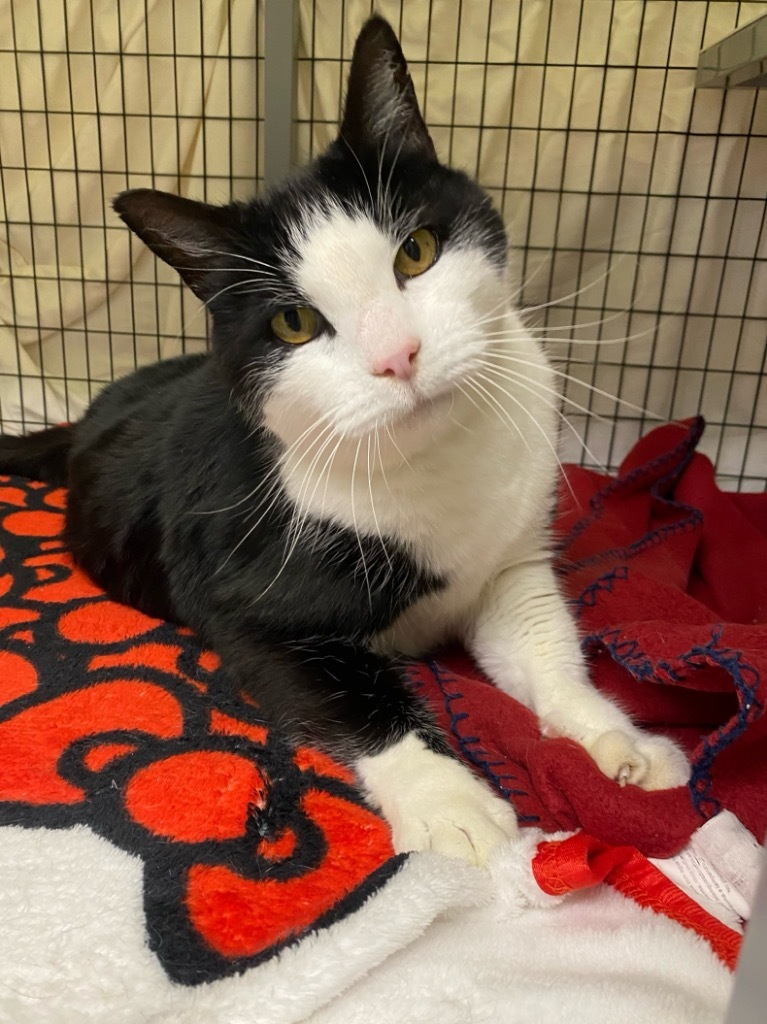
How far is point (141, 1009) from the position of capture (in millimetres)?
596

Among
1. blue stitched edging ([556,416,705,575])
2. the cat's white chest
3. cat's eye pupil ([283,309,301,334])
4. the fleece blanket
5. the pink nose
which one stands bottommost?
the fleece blanket

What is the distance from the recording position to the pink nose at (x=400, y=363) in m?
0.73

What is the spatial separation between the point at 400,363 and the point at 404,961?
50 cm

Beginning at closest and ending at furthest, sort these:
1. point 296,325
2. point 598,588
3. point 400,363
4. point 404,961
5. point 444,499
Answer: point 404,961
point 400,363
point 296,325
point 444,499
point 598,588

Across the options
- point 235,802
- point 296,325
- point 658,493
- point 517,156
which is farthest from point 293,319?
point 517,156

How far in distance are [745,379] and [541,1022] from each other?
6.16 feet

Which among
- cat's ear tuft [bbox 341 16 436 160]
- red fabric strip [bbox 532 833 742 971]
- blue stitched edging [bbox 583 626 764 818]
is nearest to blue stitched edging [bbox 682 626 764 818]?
blue stitched edging [bbox 583 626 764 818]

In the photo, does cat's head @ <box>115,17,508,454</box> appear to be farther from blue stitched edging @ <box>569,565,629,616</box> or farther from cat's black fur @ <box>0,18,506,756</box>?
blue stitched edging @ <box>569,565,629,616</box>

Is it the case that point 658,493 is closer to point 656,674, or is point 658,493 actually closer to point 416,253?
point 656,674

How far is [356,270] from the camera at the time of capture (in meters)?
0.80

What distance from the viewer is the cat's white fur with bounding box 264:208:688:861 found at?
30.1 inches

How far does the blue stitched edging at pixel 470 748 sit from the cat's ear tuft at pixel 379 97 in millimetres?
657

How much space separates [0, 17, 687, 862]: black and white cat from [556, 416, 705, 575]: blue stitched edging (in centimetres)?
33

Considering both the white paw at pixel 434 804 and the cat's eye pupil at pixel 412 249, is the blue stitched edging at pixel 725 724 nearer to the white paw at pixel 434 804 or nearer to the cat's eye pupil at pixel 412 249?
the white paw at pixel 434 804
